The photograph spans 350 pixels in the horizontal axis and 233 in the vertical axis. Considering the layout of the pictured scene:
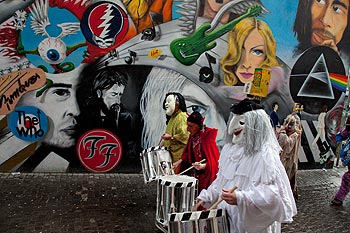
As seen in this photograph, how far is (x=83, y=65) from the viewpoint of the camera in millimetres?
7918

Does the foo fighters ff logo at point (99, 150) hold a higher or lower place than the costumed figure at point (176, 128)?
lower

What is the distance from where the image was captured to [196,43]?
27.8ft

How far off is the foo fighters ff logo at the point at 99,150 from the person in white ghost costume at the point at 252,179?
484 centimetres

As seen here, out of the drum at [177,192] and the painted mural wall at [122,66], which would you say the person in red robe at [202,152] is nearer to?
the drum at [177,192]

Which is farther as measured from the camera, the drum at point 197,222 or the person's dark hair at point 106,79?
the person's dark hair at point 106,79

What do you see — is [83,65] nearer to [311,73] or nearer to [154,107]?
[154,107]

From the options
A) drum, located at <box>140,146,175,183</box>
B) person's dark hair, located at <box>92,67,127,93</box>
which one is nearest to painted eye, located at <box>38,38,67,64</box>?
person's dark hair, located at <box>92,67,127,93</box>

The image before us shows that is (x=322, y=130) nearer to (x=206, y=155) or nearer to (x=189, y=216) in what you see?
(x=206, y=155)

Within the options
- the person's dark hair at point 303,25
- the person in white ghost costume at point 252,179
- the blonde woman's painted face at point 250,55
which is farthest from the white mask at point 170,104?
the person's dark hair at point 303,25

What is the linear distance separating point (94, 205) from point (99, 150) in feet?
6.28

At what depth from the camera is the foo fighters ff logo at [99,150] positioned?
8.08 metres

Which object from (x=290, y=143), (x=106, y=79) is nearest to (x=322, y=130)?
(x=290, y=143)

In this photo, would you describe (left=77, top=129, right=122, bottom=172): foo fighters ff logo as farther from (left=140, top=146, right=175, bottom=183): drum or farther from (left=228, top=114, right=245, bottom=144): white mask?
(left=228, top=114, right=245, bottom=144): white mask

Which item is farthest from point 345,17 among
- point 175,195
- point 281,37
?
point 175,195
